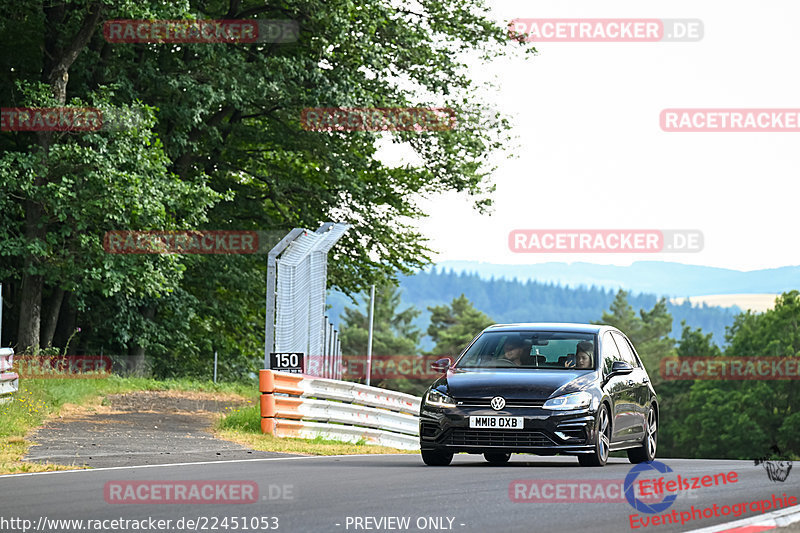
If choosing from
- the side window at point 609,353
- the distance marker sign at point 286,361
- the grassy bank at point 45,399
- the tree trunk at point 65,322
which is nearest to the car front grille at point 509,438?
the side window at point 609,353

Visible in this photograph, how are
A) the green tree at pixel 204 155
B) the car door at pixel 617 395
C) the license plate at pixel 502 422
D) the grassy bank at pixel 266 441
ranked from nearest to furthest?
the license plate at pixel 502 422, the car door at pixel 617 395, the grassy bank at pixel 266 441, the green tree at pixel 204 155

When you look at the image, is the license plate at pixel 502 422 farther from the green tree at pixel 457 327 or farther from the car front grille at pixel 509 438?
the green tree at pixel 457 327

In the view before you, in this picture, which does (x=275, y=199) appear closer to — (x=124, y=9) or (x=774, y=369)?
(x=124, y=9)

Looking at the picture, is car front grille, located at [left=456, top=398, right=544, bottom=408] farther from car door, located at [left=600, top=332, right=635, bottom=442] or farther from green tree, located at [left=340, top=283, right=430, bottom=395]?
green tree, located at [left=340, top=283, right=430, bottom=395]

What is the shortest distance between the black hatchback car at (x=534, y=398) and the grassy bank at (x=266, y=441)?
3.20 meters

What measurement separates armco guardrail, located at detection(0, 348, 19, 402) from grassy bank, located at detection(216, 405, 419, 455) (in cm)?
314

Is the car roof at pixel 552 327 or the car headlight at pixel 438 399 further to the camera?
the car roof at pixel 552 327

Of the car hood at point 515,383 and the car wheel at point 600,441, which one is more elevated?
the car hood at point 515,383

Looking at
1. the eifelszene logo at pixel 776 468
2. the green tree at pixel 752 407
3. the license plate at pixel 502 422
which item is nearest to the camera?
the eifelszene logo at pixel 776 468

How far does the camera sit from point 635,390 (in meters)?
14.1

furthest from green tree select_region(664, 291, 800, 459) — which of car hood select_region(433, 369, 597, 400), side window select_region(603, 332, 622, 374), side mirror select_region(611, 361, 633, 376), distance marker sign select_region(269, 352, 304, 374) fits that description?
car hood select_region(433, 369, 597, 400)

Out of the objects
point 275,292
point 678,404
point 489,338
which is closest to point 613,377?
point 489,338

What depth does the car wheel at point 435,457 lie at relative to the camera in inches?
504

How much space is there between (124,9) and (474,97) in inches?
453
